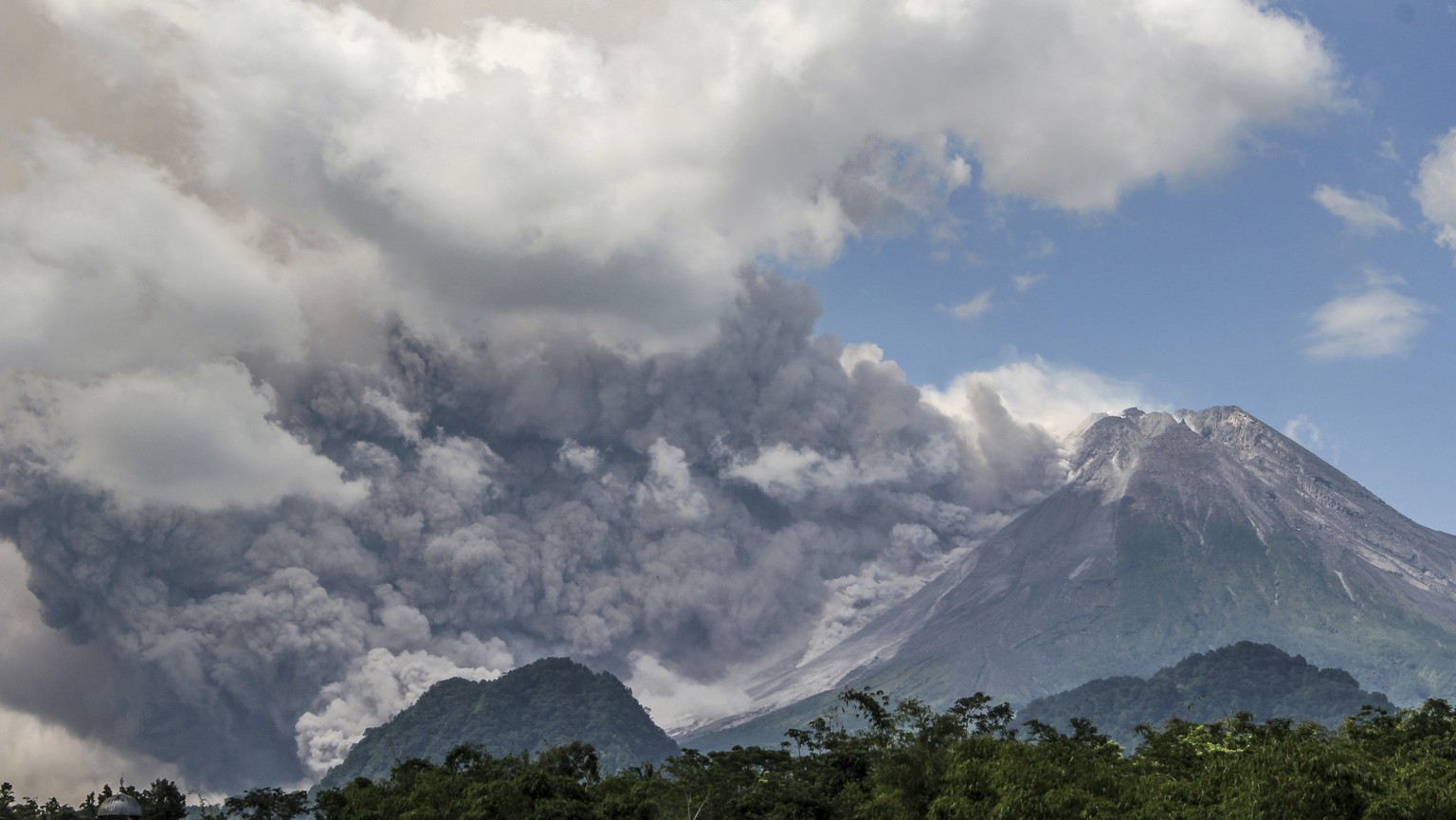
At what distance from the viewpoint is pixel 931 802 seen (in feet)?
178

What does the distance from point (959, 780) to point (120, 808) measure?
51.0 m

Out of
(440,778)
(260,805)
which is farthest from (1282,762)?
(260,805)

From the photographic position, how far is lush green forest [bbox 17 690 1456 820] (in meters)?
44.8

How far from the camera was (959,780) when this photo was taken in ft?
178

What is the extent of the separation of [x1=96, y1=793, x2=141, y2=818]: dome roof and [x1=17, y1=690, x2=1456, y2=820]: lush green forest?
481 centimetres

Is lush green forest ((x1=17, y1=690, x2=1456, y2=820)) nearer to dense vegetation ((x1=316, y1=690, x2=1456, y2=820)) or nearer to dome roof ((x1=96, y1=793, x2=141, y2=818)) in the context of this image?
dense vegetation ((x1=316, y1=690, x2=1456, y2=820))

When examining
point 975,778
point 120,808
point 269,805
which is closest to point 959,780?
point 975,778

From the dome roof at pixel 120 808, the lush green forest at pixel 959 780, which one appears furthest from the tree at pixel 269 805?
the dome roof at pixel 120 808

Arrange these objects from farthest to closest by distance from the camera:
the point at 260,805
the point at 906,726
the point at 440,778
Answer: the point at 260,805 < the point at 906,726 < the point at 440,778

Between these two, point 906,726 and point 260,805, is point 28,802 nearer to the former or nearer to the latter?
point 260,805

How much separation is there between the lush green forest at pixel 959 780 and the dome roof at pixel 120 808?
15.8 ft

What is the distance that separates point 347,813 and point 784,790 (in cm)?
2503

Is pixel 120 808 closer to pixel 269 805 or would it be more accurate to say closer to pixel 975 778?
pixel 269 805

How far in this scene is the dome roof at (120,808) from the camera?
7556cm
